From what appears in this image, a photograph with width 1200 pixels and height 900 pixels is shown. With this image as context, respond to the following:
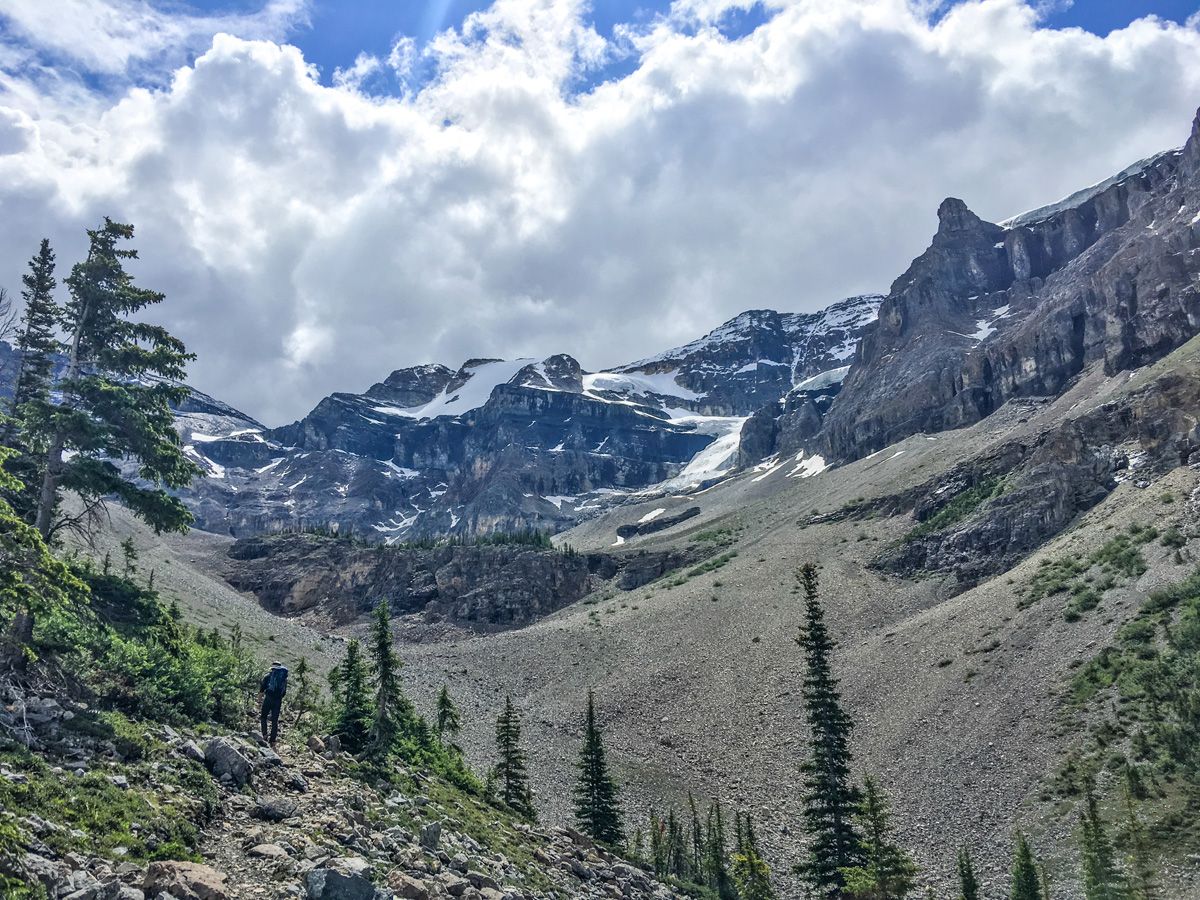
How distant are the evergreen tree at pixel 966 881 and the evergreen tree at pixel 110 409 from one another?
36.6 meters

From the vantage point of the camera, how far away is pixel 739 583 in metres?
111

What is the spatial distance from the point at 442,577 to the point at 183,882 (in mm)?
144391

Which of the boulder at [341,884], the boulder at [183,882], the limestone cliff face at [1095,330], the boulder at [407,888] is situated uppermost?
the limestone cliff face at [1095,330]

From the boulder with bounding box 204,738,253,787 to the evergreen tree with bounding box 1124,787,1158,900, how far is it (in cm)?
3247

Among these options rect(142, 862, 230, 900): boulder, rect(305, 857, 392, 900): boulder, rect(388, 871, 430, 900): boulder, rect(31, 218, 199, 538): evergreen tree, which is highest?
rect(31, 218, 199, 538): evergreen tree

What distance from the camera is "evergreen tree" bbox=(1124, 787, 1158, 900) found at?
109ft

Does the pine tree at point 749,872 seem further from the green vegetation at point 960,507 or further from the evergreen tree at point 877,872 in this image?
the green vegetation at point 960,507

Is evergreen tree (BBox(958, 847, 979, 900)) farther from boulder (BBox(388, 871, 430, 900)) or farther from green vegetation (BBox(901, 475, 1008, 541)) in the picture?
green vegetation (BBox(901, 475, 1008, 541))

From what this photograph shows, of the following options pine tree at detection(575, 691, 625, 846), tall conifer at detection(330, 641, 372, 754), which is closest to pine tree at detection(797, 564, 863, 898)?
pine tree at detection(575, 691, 625, 846)

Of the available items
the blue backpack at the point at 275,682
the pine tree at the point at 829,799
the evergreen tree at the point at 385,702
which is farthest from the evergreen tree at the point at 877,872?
the blue backpack at the point at 275,682

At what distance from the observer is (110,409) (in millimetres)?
23266

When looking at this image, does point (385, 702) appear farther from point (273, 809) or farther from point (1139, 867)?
point (1139, 867)

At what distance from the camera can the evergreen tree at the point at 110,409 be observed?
74.2 feet

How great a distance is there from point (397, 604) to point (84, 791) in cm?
14129
